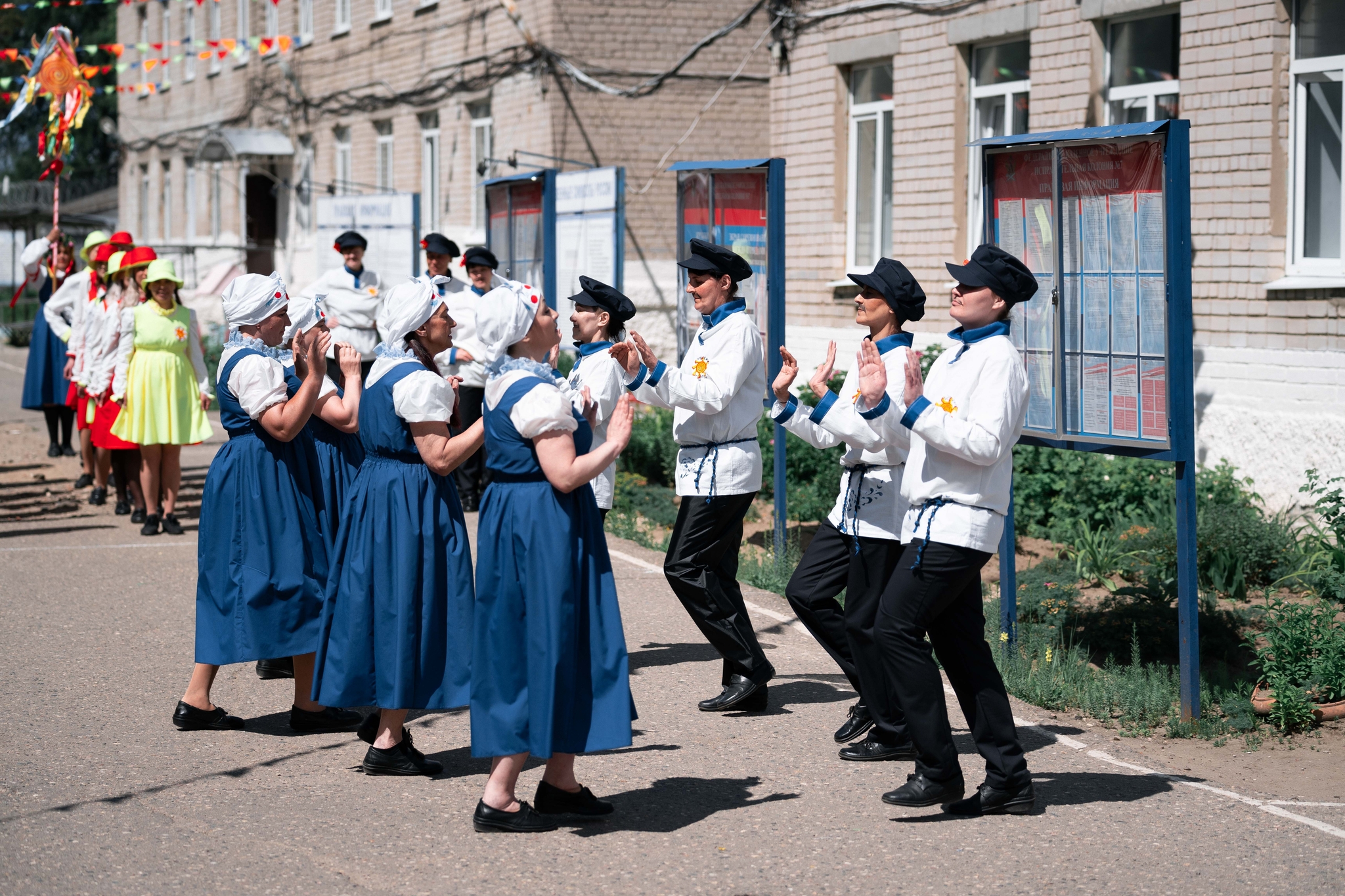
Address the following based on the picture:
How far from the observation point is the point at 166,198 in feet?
116

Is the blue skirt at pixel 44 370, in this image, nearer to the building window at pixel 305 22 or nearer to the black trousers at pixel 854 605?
the black trousers at pixel 854 605

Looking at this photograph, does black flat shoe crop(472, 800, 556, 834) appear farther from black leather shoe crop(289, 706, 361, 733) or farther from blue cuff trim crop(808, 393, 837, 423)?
blue cuff trim crop(808, 393, 837, 423)

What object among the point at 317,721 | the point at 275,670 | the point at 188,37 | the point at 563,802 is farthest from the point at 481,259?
the point at 188,37

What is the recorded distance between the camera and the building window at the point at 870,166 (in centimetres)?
1462

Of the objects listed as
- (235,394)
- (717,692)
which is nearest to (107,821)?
(235,394)

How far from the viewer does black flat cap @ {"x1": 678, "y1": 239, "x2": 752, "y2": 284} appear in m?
6.40

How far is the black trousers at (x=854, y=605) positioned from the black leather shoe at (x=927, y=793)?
27 centimetres

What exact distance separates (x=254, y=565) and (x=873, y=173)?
391 inches

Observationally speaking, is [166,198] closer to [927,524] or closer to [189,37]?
[189,37]

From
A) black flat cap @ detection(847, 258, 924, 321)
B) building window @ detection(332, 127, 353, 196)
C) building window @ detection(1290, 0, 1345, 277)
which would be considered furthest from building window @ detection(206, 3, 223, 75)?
black flat cap @ detection(847, 258, 924, 321)

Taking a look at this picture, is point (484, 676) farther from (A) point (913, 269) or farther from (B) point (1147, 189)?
(A) point (913, 269)

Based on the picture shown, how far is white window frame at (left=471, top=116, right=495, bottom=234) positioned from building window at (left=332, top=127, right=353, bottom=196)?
15.1ft

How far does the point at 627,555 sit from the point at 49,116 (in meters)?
8.16

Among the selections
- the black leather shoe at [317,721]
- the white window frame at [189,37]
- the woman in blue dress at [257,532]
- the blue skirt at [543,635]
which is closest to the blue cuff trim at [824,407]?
the blue skirt at [543,635]
